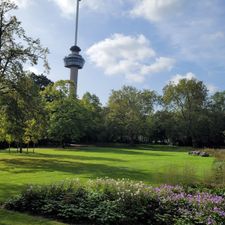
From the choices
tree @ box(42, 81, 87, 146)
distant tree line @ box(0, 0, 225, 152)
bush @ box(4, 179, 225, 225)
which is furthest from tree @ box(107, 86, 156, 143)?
bush @ box(4, 179, 225, 225)

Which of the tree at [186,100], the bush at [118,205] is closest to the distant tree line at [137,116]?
the tree at [186,100]

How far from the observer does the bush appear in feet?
31.7

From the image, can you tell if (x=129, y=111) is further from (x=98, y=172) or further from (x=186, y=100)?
(x=98, y=172)

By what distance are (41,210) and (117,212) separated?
2103 mm

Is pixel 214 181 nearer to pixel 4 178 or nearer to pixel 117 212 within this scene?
pixel 117 212

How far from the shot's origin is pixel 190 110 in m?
89.6

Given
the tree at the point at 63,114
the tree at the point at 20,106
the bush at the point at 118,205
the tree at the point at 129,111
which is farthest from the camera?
the tree at the point at 129,111

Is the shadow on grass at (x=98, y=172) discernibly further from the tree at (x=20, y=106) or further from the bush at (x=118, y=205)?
the tree at (x=20, y=106)

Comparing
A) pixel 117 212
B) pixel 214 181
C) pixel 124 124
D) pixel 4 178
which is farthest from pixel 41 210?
pixel 124 124

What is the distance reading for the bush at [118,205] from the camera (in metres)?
9.66

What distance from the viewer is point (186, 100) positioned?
92312 millimetres

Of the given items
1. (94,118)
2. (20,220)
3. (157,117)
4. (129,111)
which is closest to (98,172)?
(20,220)

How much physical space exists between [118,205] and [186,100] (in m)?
84.1

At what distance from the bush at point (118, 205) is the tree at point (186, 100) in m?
77.4
